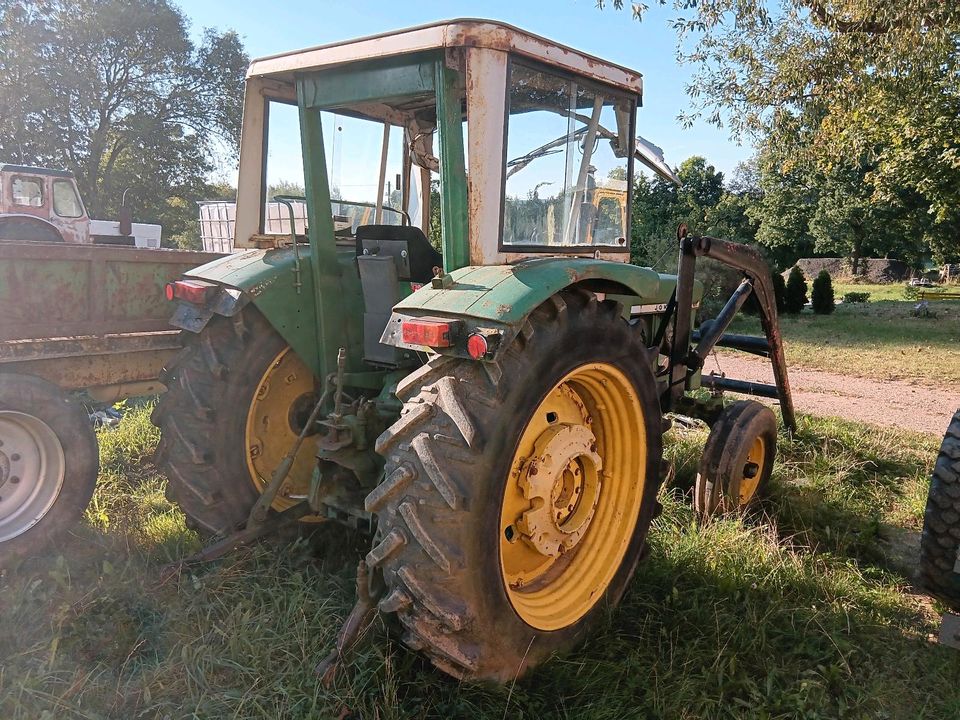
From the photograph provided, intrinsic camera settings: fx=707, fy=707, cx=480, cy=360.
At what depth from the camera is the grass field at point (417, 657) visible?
2.39 m

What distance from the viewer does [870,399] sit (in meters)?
7.88

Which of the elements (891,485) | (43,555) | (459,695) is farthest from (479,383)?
(891,485)

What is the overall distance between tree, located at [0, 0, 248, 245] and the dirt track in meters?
24.5

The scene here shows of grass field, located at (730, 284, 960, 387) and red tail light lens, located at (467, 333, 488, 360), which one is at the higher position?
red tail light lens, located at (467, 333, 488, 360)

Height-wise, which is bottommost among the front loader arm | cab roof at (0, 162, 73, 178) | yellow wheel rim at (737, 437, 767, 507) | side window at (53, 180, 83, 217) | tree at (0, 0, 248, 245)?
yellow wheel rim at (737, 437, 767, 507)

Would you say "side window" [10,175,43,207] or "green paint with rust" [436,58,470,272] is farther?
"side window" [10,175,43,207]

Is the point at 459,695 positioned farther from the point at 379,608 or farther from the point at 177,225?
the point at 177,225

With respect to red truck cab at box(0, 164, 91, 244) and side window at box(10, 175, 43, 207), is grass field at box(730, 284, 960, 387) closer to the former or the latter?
red truck cab at box(0, 164, 91, 244)

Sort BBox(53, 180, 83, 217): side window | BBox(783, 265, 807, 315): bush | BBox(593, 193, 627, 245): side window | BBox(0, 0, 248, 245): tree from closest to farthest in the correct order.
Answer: BBox(593, 193, 627, 245): side window < BBox(53, 180, 83, 217): side window < BBox(783, 265, 807, 315): bush < BBox(0, 0, 248, 245): tree

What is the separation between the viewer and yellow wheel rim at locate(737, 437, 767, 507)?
14.1 ft

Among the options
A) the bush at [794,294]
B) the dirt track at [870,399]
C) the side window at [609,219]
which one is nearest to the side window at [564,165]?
the side window at [609,219]

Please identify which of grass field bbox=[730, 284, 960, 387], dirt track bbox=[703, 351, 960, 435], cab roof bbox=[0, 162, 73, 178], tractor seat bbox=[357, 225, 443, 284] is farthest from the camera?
cab roof bbox=[0, 162, 73, 178]

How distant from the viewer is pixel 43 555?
354 centimetres

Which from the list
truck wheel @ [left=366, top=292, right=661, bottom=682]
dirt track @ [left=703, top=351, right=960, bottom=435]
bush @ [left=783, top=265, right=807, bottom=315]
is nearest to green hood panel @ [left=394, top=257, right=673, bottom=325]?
truck wheel @ [left=366, top=292, right=661, bottom=682]
